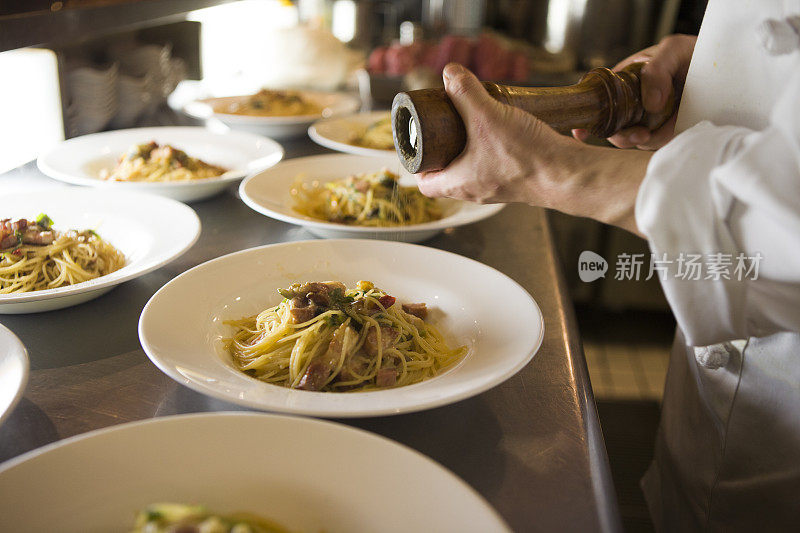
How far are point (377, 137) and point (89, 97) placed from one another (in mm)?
1084

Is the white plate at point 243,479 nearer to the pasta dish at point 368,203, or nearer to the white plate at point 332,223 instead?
the white plate at point 332,223

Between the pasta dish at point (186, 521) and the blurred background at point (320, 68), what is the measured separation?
1364 millimetres

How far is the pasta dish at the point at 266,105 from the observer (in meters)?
2.85

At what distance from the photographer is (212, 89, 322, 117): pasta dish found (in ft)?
9.35

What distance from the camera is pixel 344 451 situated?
0.81 meters

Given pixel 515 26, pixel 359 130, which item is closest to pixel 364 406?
pixel 359 130

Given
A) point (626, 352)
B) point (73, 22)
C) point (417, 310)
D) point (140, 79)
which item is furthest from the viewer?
point (626, 352)

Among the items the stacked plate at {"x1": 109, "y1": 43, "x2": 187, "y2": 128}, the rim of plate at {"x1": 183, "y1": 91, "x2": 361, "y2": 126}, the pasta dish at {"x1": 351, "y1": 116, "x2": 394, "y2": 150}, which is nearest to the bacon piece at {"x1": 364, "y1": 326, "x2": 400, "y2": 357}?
the pasta dish at {"x1": 351, "y1": 116, "x2": 394, "y2": 150}

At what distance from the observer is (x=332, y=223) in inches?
71.2

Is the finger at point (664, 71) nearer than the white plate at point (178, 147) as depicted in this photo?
Yes

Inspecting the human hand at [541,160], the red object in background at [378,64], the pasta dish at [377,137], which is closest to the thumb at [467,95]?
the human hand at [541,160]

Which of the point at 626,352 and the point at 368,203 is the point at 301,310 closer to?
the point at 368,203

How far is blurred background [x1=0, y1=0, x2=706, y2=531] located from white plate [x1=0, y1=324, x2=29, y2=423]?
0.97m

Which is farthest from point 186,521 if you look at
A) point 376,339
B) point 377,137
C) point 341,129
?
point 341,129
